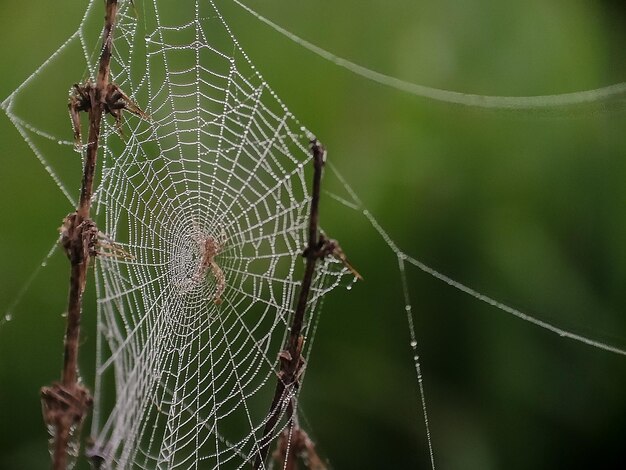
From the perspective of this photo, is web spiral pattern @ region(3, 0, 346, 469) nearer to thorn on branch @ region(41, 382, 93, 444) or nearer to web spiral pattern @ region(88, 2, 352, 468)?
web spiral pattern @ region(88, 2, 352, 468)

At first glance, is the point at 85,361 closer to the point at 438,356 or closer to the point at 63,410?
the point at 438,356

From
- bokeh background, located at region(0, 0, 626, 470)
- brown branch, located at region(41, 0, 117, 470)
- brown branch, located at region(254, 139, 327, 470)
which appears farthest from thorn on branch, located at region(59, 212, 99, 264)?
bokeh background, located at region(0, 0, 626, 470)

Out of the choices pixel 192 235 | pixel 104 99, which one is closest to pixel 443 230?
pixel 192 235

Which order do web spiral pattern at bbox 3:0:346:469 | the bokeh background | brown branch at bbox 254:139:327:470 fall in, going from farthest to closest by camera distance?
the bokeh background, web spiral pattern at bbox 3:0:346:469, brown branch at bbox 254:139:327:470

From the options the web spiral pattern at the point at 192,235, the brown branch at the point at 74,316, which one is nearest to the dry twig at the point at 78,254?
the brown branch at the point at 74,316

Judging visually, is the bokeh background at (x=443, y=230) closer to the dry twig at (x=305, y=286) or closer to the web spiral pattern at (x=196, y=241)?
the web spiral pattern at (x=196, y=241)

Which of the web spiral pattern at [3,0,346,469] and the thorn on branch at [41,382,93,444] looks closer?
the thorn on branch at [41,382,93,444]
